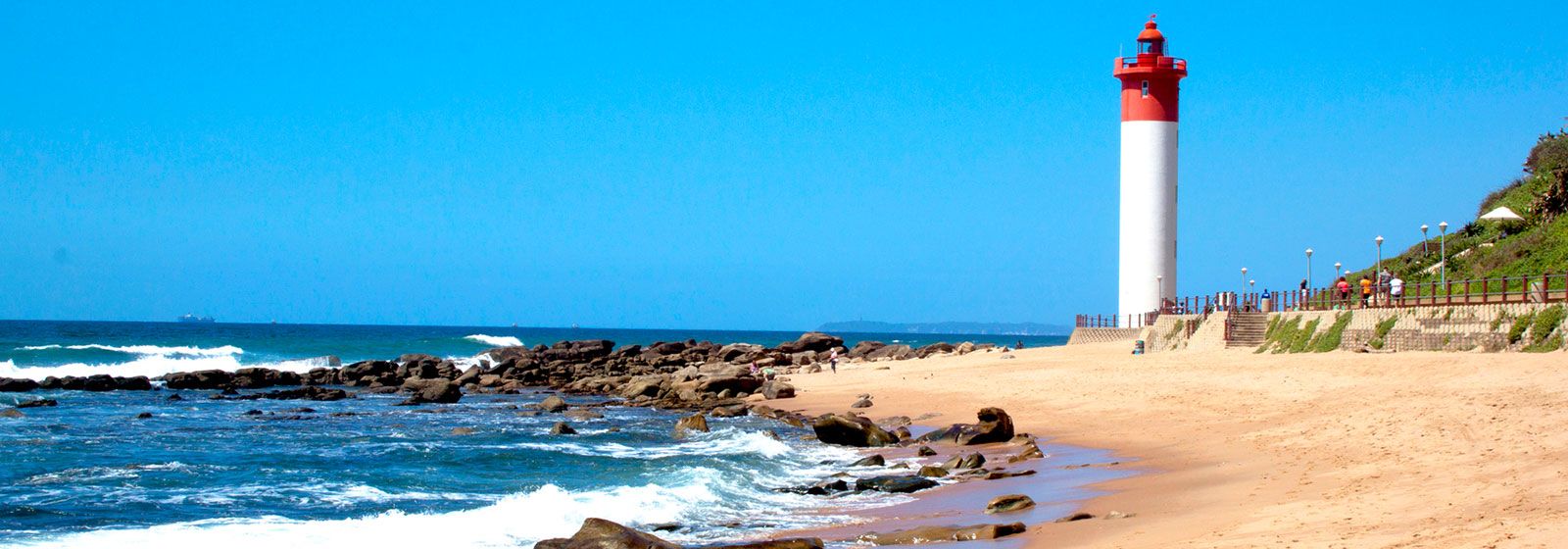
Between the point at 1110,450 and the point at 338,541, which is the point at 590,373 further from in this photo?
the point at 338,541

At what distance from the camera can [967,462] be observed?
17141 millimetres

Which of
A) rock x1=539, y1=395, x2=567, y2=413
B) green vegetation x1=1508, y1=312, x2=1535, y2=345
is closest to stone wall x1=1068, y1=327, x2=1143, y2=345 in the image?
green vegetation x1=1508, y1=312, x2=1535, y2=345

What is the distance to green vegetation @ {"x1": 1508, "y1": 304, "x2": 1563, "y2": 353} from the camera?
20.9m

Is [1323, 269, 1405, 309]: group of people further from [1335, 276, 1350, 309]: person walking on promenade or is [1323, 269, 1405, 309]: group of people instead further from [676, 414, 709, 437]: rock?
[676, 414, 709, 437]: rock

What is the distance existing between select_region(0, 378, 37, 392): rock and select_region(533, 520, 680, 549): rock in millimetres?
34562

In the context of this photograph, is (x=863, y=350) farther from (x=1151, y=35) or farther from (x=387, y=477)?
(x=387, y=477)

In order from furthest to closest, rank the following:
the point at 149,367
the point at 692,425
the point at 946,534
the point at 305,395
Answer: the point at 149,367 < the point at 305,395 < the point at 692,425 < the point at 946,534

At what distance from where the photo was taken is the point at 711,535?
12.9m

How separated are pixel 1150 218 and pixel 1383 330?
16.4 meters

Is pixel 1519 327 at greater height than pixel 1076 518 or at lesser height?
greater

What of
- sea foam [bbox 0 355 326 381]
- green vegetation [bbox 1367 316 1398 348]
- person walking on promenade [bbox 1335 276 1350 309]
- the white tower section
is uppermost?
the white tower section

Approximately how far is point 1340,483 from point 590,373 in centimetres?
3414

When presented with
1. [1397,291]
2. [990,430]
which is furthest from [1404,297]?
[990,430]

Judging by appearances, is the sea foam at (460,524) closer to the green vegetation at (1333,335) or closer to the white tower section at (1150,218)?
the green vegetation at (1333,335)
